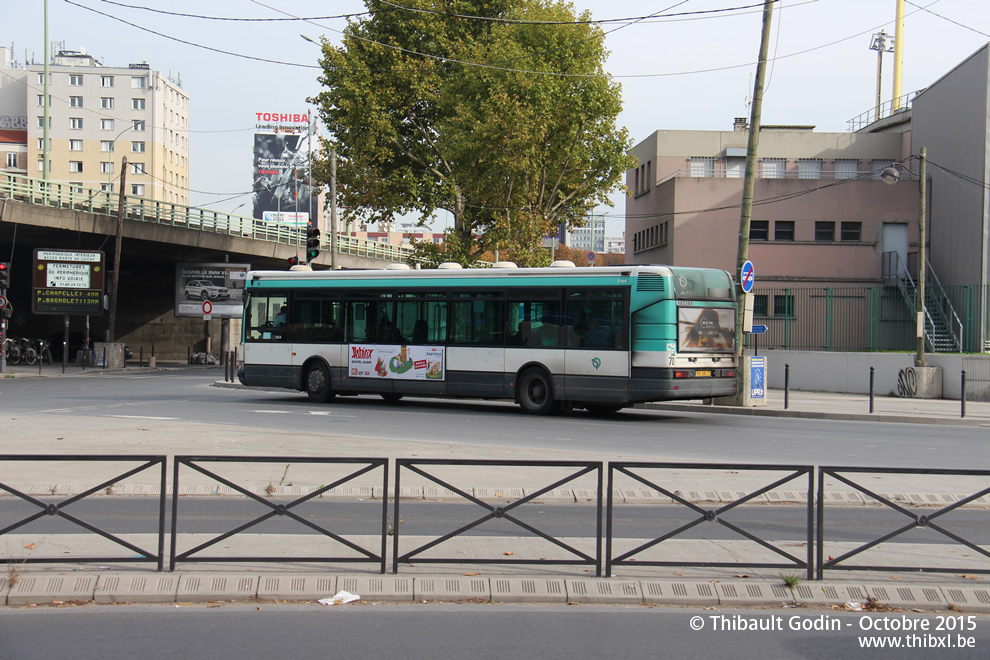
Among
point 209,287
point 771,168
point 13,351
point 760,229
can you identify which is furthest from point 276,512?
point 209,287

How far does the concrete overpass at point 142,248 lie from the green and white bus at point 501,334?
20225 mm

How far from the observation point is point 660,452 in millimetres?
13930

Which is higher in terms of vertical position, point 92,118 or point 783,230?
point 92,118

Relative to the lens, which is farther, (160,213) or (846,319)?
(160,213)

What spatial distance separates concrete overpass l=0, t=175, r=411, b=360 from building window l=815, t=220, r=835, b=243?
22.9 meters

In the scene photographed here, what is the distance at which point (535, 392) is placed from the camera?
20.2 m

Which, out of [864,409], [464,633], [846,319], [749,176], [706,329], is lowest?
[464,633]

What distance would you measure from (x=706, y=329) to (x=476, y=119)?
19.6 meters

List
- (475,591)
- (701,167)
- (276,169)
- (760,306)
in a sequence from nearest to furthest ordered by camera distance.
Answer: (475,591) → (760,306) → (701,167) → (276,169)

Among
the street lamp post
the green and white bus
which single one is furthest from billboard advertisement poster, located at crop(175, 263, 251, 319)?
the street lamp post

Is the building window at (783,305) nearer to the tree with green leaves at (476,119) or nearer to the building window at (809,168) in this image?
the tree with green leaves at (476,119)

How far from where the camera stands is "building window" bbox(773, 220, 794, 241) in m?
38.6

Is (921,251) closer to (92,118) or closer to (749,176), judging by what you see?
(749,176)

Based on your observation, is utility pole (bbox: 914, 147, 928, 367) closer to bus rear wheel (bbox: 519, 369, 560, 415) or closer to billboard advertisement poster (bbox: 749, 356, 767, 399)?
billboard advertisement poster (bbox: 749, 356, 767, 399)
